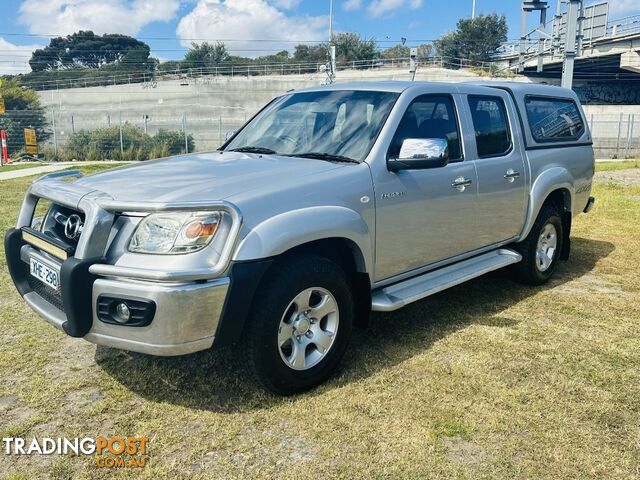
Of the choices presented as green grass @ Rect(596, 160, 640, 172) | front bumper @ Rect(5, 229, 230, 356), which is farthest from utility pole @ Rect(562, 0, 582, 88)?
front bumper @ Rect(5, 229, 230, 356)

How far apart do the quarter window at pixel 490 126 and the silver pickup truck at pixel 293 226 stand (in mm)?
17

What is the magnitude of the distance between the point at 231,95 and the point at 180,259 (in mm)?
45058

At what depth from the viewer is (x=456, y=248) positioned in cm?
439

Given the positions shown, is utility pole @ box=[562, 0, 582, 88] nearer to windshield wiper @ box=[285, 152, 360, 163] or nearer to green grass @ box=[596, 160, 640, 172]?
green grass @ box=[596, 160, 640, 172]

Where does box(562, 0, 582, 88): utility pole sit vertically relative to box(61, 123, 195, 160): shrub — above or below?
above

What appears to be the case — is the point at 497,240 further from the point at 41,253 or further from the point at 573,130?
the point at 41,253

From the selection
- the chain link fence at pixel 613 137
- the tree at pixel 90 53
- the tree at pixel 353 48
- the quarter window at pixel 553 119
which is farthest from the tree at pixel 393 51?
the quarter window at pixel 553 119

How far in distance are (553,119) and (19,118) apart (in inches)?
1202

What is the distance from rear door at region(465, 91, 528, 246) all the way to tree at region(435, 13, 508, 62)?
235ft

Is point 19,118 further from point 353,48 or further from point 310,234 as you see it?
point 353,48

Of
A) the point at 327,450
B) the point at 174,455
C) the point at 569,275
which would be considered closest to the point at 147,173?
the point at 174,455

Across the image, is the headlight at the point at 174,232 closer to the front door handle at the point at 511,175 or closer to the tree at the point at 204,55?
the front door handle at the point at 511,175

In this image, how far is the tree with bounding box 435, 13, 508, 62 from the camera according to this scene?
2857 inches

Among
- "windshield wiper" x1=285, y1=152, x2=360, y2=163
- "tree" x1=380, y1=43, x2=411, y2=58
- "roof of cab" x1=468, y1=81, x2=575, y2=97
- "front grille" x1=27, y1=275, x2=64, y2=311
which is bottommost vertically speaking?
"front grille" x1=27, y1=275, x2=64, y2=311
